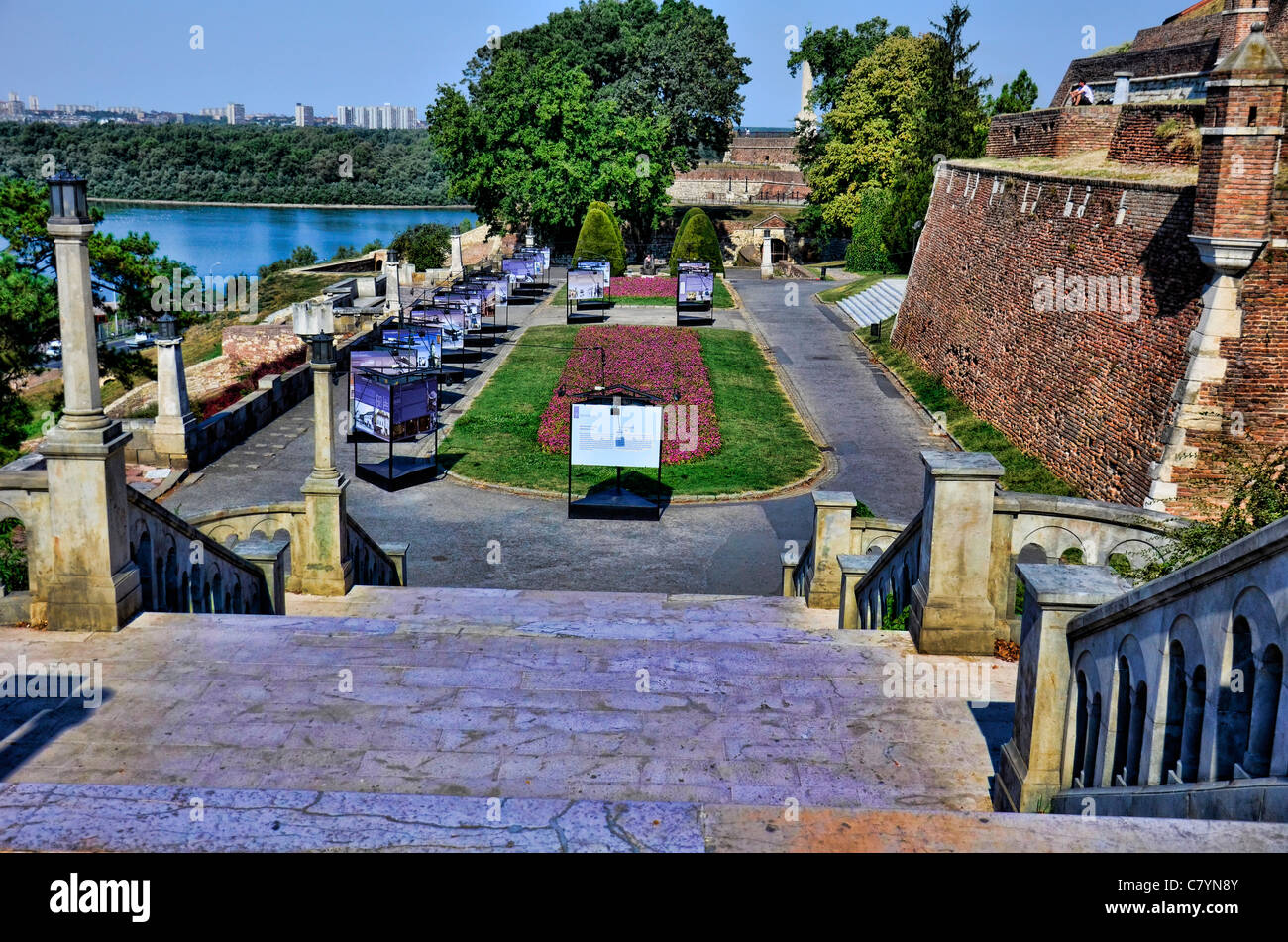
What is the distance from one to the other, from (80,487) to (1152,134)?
18.1m

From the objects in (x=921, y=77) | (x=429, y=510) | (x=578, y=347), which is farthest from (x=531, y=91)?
(x=429, y=510)

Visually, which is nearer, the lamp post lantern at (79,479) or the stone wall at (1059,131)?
the lamp post lantern at (79,479)

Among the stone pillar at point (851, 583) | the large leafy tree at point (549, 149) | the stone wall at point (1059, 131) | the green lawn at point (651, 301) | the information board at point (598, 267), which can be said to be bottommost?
the stone pillar at point (851, 583)

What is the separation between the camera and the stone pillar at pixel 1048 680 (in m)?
4.95

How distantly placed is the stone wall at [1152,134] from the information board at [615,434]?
9293 mm

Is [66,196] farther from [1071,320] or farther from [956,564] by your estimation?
[1071,320]

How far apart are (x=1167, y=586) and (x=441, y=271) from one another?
47.9 metres

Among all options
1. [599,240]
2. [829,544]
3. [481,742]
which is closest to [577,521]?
[829,544]

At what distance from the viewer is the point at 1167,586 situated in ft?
13.8

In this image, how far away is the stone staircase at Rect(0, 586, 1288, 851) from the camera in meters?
3.68

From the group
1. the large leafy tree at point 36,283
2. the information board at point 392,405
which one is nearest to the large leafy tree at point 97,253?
the large leafy tree at point 36,283

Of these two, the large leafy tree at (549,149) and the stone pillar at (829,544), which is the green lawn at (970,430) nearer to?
the stone pillar at (829,544)

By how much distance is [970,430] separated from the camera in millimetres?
24375
